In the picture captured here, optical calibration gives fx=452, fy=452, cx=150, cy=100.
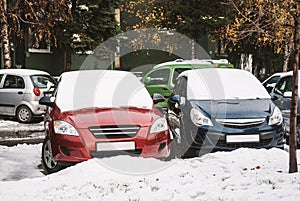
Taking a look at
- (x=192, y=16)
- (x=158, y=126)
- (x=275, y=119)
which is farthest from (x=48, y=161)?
(x=192, y=16)

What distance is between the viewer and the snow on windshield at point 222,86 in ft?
27.2

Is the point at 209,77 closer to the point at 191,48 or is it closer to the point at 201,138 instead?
the point at 201,138

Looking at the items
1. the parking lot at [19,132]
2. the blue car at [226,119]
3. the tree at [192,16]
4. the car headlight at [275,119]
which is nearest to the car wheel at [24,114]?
the parking lot at [19,132]

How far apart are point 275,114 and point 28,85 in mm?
8366

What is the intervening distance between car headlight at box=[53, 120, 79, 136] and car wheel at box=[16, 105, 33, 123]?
7.38 metres

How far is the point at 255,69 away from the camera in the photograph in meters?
29.8

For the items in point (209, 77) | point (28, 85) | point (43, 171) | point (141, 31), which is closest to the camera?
point (43, 171)

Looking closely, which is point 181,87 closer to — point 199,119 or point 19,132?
point 199,119

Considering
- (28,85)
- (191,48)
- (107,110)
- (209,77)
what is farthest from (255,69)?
(107,110)

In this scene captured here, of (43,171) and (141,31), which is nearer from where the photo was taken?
(43,171)

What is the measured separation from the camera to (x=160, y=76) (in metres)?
14.5

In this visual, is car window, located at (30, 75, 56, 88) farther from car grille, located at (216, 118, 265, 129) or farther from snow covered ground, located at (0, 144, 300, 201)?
car grille, located at (216, 118, 265, 129)

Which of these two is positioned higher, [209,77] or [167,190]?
[209,77]

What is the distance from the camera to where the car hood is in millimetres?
7543
